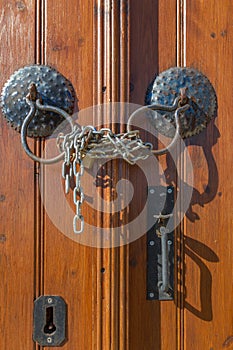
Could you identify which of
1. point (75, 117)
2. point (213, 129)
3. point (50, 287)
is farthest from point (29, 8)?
point (50, 287)

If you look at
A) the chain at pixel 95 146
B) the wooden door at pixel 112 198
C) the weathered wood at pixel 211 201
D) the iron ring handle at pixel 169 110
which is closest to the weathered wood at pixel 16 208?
the wooden door at pixel 112 198

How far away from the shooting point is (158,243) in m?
1.01

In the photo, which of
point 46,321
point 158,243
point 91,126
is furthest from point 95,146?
point 46,321

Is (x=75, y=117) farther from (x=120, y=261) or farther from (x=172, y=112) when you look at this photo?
(x=120, y=261)

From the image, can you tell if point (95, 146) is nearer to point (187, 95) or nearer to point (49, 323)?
point (187, 95)

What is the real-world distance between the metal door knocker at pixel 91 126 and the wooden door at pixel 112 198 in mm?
24

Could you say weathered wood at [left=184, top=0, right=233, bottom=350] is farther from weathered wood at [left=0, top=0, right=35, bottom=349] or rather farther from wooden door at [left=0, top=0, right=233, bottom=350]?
weathered wood at [left=0, top=0, right=35, bottom=349]

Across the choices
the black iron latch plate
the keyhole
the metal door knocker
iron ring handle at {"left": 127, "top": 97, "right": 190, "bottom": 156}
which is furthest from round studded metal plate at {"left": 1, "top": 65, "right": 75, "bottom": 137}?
the keyhole

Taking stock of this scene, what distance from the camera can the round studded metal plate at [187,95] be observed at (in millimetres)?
1009

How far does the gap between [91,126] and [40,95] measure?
139mm

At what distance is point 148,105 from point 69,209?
0.92 ft

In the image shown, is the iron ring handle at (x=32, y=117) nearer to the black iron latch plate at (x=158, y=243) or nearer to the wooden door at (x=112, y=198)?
the wooden door at (x=112, y=198)

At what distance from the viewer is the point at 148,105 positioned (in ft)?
3.29

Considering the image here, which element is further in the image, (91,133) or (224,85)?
(224,85)
